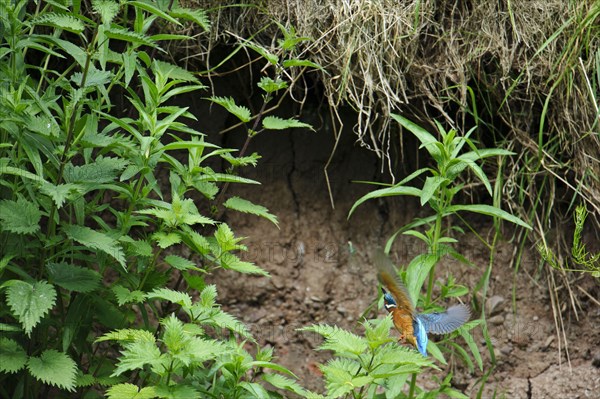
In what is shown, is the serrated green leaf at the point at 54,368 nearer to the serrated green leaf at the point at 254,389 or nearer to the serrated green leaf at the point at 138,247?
the serrated green leaf at the point at 138,247

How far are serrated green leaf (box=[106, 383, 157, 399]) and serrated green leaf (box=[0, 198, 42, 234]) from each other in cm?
46

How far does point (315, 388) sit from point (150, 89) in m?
1.35

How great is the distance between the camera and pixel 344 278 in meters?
3.33

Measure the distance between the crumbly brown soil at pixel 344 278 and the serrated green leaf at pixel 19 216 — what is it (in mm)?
1107

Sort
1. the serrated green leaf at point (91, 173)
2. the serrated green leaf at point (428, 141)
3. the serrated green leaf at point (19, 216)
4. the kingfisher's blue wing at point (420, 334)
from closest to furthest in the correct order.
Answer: the serrated green leaf at point (19, 216), the serrated green leaf at point (91, 173), the kingfisher's blue wing at point (420, 334), the serrated green leaf at point (428, 141)

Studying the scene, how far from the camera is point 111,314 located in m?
2.42

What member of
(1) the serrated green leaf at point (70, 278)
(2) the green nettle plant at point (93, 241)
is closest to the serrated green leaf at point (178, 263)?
(2) the green nettle plant at point (93, 241)

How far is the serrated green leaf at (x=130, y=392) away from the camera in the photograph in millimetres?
2086

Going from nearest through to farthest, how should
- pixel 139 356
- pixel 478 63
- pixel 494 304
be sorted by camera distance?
1. pixel 139 356
2. pixel 478 63
3. pixel 494 304

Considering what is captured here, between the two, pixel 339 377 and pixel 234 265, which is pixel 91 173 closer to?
pixel 234 265

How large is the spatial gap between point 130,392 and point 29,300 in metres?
0.35

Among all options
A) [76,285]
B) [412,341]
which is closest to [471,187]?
[412,341]

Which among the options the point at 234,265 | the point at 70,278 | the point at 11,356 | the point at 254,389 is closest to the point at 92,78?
the point at 70,278

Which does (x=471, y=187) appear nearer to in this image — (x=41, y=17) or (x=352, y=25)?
(x=352, y=25)
